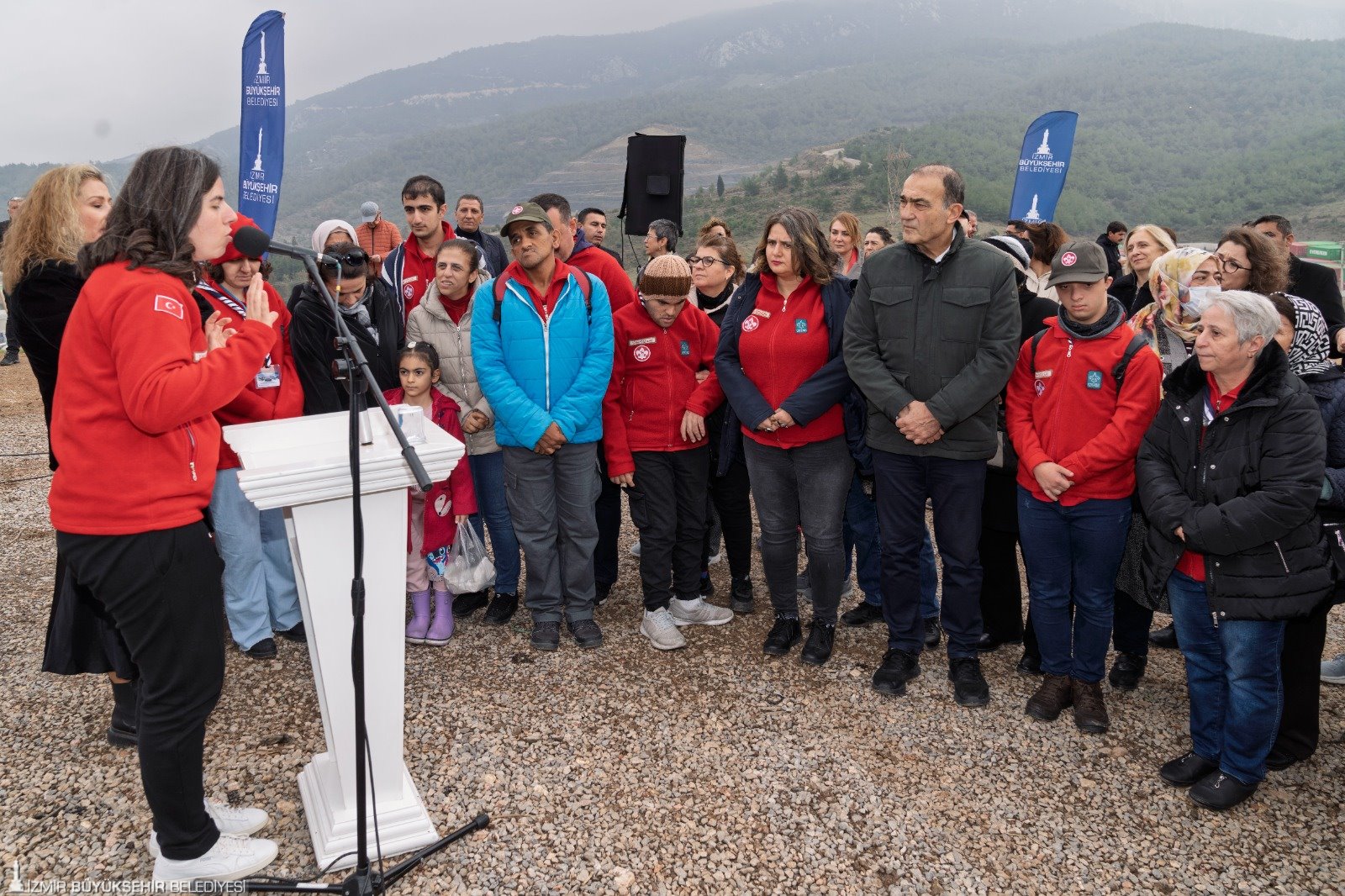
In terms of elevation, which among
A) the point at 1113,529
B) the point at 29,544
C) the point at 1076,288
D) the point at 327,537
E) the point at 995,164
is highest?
the point at 995,164

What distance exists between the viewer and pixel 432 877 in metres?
2.58

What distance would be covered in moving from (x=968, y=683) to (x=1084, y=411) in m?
1.22

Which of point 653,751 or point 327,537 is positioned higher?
point 327,537

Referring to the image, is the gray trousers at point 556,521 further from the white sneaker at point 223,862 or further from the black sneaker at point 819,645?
the white sneaker at point 223,862

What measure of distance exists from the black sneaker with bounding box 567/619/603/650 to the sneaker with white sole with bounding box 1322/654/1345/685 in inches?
128

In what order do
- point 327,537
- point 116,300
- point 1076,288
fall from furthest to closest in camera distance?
point 1076,288
point 327,537
point 116,300

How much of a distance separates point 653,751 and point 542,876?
742mm

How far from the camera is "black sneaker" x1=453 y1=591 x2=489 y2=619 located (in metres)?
4.48

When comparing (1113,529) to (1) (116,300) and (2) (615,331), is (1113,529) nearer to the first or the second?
(2) (615,331)

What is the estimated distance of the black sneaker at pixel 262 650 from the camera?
399cm

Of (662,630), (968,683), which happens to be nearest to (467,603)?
(662,630)

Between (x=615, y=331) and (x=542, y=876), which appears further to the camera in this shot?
(x=615, y=331)

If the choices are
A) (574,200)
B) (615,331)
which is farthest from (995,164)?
(615,331)

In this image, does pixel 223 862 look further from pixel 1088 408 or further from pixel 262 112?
pixel 262 112
